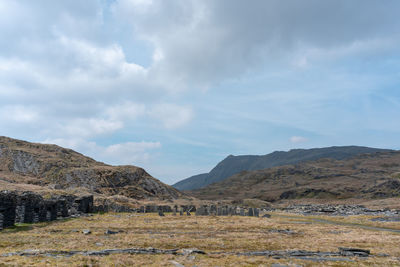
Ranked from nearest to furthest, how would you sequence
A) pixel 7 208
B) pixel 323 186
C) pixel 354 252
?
pixel 354 252 < pixel 7 208 < pixel 323 186

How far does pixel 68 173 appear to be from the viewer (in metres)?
90.5

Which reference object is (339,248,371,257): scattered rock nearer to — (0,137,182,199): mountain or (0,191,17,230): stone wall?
(0,191,17,230): stone wall

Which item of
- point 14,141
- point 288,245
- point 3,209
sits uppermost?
point 14,141

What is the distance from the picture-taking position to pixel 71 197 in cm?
5388

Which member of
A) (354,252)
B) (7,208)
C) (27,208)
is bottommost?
(354,252)

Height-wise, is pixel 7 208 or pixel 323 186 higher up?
pixel 323 186

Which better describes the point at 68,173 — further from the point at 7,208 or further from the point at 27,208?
the point at 7,208

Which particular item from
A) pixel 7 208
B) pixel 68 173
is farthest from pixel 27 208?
pixel 68 173

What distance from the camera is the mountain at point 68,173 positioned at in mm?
87162

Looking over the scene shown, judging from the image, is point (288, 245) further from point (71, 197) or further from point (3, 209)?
point (71, 197)

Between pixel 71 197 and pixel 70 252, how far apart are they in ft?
131

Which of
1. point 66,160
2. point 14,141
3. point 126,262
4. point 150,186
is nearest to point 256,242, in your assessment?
point 126,262

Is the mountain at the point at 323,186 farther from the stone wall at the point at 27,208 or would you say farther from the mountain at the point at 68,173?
the stone wall at the point at 27,208

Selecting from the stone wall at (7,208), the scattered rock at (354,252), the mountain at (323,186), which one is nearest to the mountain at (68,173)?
the stone wall at (7,208)
